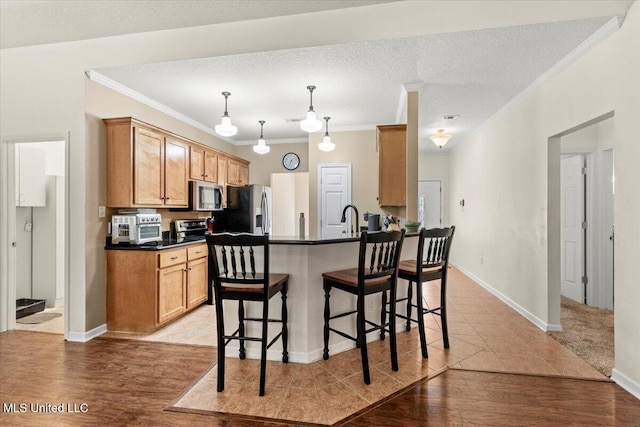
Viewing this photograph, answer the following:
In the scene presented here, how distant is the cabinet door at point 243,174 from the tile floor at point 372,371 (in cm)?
402

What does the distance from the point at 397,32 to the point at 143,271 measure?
3.27m

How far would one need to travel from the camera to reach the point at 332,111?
4.90m

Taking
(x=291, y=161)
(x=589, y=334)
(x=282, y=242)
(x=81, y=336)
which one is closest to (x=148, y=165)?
(x=81, y=336)

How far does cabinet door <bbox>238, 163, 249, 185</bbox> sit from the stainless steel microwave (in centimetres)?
90

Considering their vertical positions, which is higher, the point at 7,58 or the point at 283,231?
the point at 7,58

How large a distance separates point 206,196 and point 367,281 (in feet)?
10.8

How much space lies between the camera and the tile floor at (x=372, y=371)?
2.12 meters

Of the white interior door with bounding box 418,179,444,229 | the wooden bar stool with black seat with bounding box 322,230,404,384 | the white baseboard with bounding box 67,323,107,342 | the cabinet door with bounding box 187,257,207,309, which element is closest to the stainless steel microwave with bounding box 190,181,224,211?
the cabinet door with bounding box 187,257,207,309

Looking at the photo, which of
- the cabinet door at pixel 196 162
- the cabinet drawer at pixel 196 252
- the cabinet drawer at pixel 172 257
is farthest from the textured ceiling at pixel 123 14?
the cabinet drawer at pixel 196 252

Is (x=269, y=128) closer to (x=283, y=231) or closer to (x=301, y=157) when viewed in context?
(x=301, y=157)

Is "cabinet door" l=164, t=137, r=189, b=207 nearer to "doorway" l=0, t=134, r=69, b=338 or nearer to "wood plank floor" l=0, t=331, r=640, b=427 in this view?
"doorway" l=0, t=134, r=69, b=338

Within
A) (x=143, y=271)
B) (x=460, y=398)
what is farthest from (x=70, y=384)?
(x=460, y=398)

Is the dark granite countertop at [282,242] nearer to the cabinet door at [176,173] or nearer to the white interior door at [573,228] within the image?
the cabinet door at [176,173]

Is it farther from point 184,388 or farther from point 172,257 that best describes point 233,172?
point 184,388
